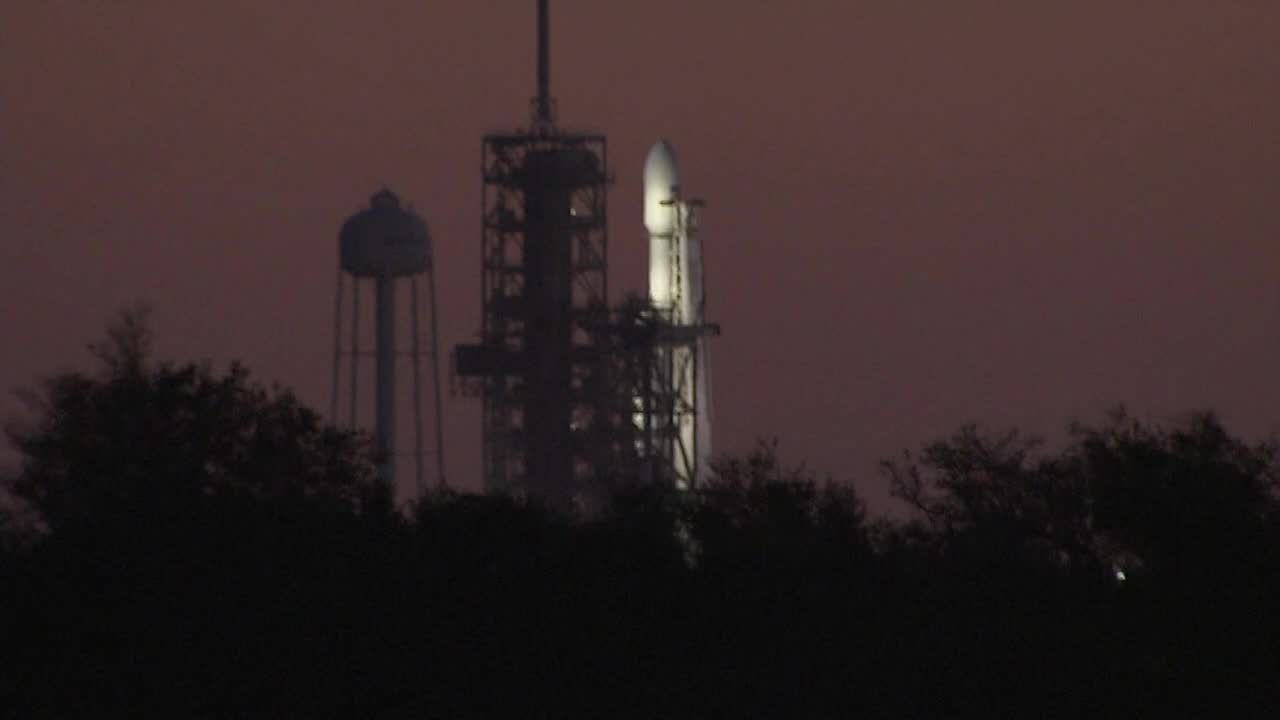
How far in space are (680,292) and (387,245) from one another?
8511 mm

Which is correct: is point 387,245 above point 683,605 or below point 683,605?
above

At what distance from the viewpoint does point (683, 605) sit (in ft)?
234

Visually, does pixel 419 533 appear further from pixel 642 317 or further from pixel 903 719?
pixel 642 317

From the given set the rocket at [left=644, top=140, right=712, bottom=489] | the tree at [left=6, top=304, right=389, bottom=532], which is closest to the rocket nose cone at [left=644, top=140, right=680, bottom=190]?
the rocket at [left=644, top=140, right=712, bottom=489]

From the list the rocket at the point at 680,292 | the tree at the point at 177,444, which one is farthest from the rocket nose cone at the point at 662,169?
the tree at the point at 177,444

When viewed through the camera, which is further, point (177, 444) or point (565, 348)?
point (565, 348)

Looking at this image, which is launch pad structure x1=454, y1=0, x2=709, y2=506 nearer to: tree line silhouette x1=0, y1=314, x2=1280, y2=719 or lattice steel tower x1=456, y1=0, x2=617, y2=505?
lattice steel tower x1=456, y1=0, x2=617, y2=505

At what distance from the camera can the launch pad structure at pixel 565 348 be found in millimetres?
121375

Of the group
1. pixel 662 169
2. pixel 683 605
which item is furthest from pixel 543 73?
pixel 683 605

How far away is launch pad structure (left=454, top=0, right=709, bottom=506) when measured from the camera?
121 m

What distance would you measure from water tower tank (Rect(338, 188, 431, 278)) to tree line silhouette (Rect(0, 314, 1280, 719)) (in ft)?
153

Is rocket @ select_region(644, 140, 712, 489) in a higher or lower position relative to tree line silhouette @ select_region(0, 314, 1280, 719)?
higher

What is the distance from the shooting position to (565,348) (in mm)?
123750

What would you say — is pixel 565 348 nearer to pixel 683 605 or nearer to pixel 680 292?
pixel 680 292
